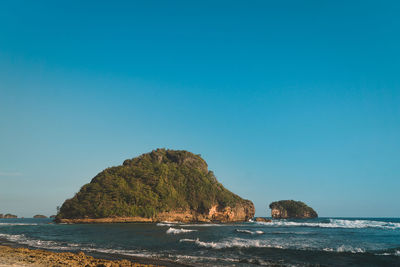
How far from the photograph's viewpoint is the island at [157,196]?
242ft

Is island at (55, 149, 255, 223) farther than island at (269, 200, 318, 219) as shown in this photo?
No

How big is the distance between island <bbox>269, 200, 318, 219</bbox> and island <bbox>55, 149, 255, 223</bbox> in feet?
189

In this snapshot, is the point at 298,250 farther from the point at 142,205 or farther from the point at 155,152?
the point at 155,152

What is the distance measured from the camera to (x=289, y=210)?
16225cm

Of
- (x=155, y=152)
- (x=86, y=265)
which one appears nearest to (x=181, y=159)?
(x=155, y=152)

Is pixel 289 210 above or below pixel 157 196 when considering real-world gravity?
below

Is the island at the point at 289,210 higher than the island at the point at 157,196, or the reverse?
the island at the point at 157,196

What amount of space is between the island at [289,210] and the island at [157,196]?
189 feet

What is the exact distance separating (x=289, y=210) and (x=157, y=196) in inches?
4242

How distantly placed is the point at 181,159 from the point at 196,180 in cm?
1589

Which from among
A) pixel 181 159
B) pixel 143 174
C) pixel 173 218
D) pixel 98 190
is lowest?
pixel 173 218

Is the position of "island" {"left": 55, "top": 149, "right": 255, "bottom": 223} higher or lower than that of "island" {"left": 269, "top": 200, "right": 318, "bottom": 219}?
higher

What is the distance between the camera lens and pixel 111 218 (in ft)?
236

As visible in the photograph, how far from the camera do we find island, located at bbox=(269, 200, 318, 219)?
160 meters
